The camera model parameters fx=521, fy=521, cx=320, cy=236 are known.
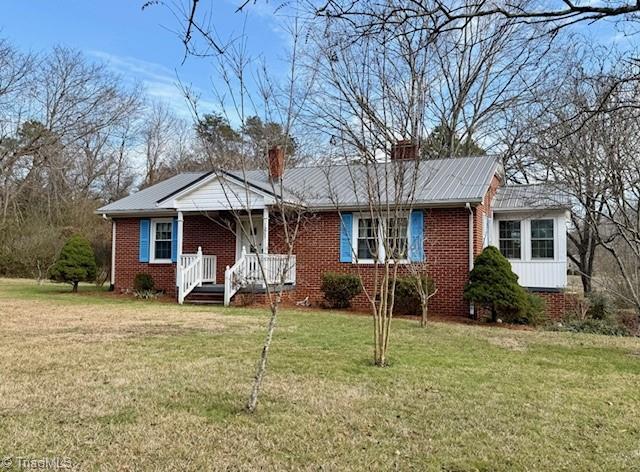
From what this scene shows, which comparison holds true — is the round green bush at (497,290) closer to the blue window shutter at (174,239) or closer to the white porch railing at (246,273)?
the white porch railing at (246,273)

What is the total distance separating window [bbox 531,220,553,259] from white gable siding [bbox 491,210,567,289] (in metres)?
0.11

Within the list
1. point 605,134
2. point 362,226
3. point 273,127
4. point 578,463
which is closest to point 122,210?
point 362,226

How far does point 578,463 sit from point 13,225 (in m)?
27.6

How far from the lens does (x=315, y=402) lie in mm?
4715

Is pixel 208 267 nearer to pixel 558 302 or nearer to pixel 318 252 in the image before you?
pixel 318 252

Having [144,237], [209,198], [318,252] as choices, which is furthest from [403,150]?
[144,237]

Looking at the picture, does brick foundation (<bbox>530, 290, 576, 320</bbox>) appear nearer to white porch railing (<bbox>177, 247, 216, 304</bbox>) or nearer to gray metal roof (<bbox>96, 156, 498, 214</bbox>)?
gray metal roof (<bbox>96, 156, 498, 214</bbox>)

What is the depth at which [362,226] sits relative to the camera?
1409cm

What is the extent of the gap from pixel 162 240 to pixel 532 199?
438 inches

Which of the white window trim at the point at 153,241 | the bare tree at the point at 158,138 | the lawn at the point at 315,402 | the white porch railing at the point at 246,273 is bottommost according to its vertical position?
the lawn at the point at 315,402

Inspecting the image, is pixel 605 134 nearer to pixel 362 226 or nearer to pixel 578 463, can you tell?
pixel 362 226

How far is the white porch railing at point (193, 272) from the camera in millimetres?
14090

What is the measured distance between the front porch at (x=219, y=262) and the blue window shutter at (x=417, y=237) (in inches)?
122

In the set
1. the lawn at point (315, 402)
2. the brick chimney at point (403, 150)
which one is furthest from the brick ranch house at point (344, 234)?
the brick chimney at point (403, 150)
